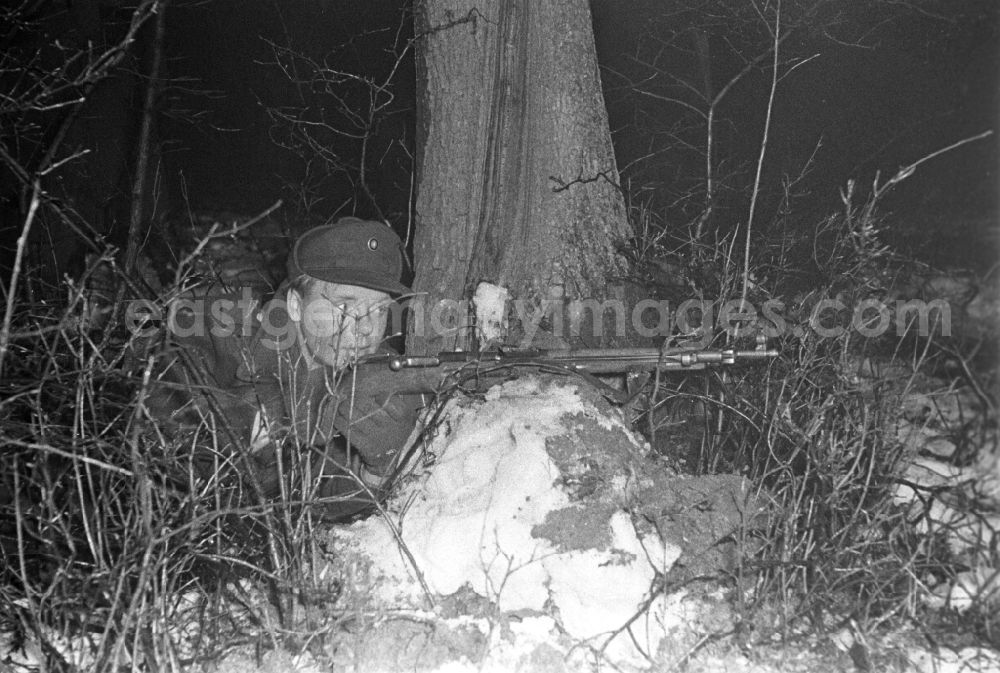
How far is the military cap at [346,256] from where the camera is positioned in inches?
132

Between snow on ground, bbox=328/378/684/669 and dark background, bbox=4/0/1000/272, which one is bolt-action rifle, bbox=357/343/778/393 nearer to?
snow on ground, bbox=328/378/684/669

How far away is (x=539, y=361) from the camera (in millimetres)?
3002

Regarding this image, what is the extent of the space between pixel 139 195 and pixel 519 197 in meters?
2.47

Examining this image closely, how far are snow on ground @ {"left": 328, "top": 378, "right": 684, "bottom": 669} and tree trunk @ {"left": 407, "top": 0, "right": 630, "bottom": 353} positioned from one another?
0.61 m

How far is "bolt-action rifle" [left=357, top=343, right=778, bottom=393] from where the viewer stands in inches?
119

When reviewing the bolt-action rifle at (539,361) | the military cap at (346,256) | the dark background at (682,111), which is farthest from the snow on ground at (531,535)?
the dark background at (682,111)

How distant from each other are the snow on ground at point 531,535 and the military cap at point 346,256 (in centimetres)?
82

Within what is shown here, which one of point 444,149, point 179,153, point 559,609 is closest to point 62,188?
point 179,153

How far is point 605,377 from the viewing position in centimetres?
328

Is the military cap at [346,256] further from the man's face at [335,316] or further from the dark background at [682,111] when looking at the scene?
the dark background at [682,111]

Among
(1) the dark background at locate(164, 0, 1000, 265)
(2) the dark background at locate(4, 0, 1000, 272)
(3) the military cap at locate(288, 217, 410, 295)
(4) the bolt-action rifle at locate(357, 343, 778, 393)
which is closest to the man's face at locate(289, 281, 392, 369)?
(3) the military cap at locate(288, 217, 410, 295)

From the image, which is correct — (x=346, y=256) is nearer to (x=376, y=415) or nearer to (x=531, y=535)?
(x=376, y=415)

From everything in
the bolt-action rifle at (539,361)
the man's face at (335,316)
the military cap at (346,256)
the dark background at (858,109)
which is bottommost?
the bolt-action rifle at (539,361)

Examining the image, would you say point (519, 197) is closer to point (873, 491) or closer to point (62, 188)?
point (873, 491)
